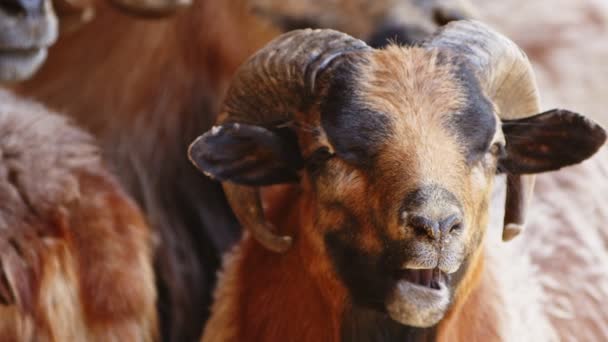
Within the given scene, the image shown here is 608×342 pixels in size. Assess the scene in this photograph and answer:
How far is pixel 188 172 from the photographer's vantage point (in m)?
4.70

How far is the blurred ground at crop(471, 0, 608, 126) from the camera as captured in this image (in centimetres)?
530

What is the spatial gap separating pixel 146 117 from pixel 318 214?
6.70 feet

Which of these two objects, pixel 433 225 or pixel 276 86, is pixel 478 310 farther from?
pixel 276 86

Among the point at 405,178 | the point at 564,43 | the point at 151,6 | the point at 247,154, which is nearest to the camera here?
the point at 405,178

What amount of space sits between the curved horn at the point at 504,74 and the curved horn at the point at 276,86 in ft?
0.83

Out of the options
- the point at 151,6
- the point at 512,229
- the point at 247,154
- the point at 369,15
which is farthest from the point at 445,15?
the point at 247,154

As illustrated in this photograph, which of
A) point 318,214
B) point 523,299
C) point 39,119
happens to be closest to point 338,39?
point 318,214

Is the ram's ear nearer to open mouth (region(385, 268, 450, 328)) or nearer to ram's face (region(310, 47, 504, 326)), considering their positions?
ram's face (region(310, 47, 504, 326))

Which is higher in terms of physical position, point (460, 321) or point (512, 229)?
point (512, 229)

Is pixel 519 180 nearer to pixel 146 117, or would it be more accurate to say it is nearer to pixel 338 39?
pixel 338 39

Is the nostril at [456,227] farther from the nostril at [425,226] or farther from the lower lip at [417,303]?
the lower lip at [417,303]

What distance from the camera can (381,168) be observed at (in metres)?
2.62

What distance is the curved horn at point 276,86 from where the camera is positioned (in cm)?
282

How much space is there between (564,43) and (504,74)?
287 cm
